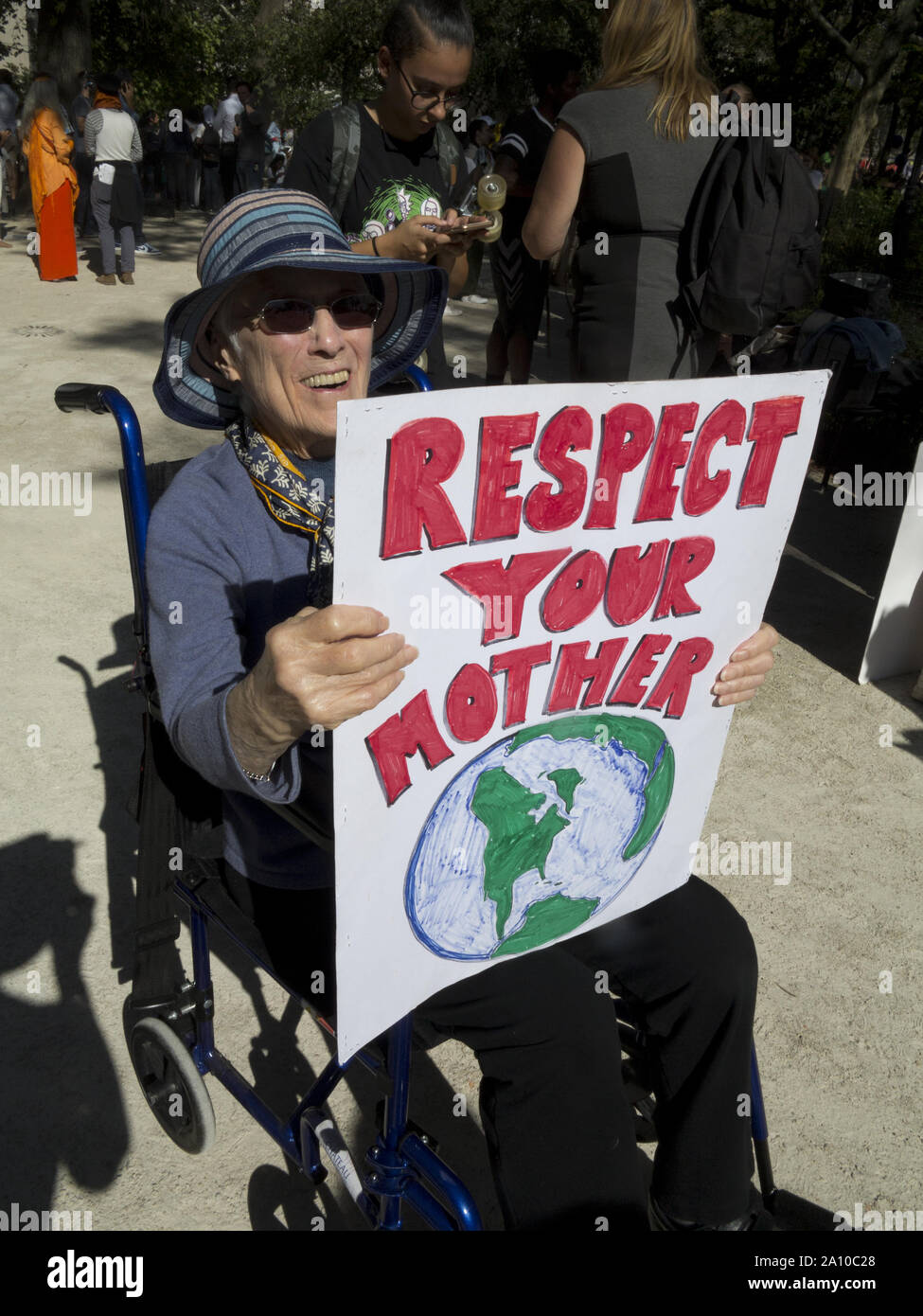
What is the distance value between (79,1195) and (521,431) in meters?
1.64

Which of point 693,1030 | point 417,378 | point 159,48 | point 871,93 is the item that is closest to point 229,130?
point 159,48

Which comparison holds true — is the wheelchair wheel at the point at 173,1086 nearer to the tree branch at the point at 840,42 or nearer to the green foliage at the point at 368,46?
the tree branch at the point at 840,42

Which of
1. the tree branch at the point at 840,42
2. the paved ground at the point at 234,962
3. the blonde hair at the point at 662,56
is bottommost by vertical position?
the paved ground at the point at 234,962

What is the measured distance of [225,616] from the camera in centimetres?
147

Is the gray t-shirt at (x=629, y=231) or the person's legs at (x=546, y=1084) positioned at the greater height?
the gray t-shirt at (x=629, y=231)

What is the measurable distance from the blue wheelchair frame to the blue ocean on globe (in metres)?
0.19

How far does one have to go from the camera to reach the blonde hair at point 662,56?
2750 millimetres

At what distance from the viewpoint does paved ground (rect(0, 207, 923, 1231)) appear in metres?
1.98

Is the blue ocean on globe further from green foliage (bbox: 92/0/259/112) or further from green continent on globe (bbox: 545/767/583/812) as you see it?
green foliage (bbox: 92/0/259/112)

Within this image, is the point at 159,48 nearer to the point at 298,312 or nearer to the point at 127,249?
the point at 127,249

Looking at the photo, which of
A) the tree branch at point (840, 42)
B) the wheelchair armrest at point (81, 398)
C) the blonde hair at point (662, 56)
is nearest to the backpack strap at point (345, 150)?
the blonde hair at point (662, 56)

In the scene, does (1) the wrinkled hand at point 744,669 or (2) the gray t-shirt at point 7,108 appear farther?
(2) the gray t-shirt at point 7,108

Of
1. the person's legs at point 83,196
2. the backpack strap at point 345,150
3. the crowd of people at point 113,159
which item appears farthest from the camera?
the person's legs at point 83,196
